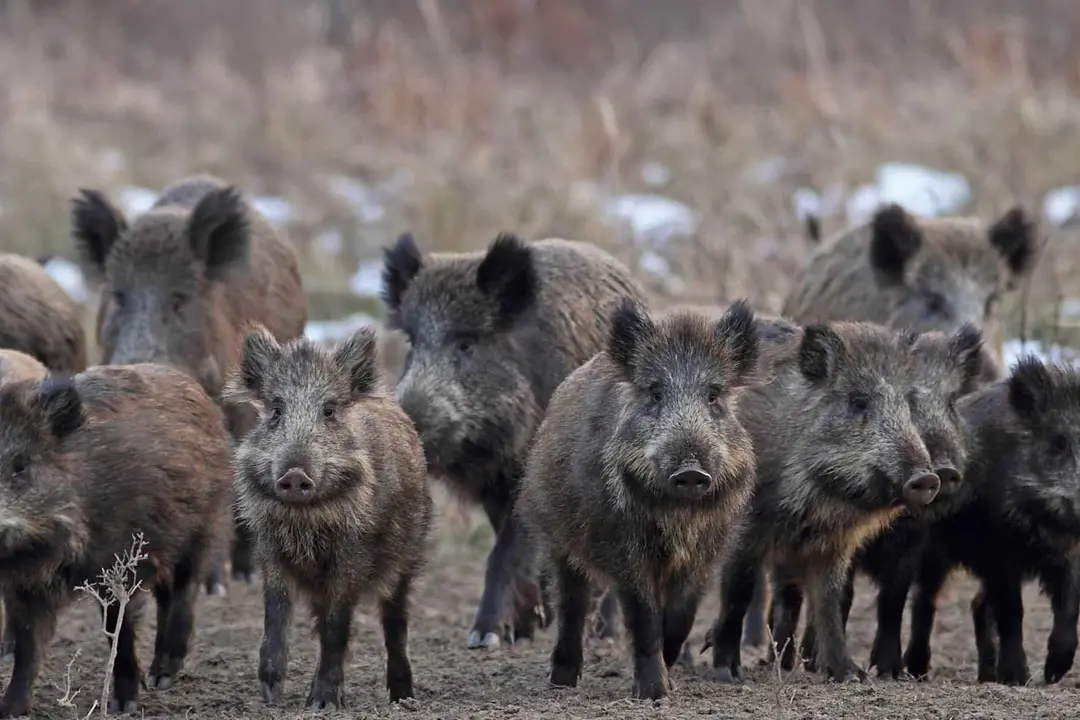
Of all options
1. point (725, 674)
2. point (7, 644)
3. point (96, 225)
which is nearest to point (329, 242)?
point (96, 225)

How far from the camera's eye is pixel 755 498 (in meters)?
8.25

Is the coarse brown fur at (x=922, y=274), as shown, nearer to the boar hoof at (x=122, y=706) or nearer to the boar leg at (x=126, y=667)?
the boar leg at (x=126, y=667)

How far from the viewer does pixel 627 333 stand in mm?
7809

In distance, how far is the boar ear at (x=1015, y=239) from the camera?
11453 mm

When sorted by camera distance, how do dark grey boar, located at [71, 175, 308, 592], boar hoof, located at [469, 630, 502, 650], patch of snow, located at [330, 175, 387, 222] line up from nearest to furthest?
1. boar hoof, located at [469, 630, 502, 650]
2. dark grey boar, located at [71, 175, 308, 592]
3. patch of snow, located at [330, 175, 387, 222]

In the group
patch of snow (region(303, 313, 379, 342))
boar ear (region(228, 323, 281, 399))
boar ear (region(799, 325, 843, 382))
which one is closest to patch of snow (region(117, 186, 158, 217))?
patch of snow (region(303, 313, 379, 342))

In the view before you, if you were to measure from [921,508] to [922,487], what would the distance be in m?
0.67

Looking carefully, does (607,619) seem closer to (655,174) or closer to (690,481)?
(690,481)

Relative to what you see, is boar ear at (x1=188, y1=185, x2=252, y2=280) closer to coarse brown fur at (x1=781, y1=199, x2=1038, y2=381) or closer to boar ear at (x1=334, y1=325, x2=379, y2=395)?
boar ear at (x1=334, y1=325, x2=379, y2=395)

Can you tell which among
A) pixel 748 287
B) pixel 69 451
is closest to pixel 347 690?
pixel 69 451

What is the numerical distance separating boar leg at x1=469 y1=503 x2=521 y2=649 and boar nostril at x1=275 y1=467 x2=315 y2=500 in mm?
2229

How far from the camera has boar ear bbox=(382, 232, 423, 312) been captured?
9930mm

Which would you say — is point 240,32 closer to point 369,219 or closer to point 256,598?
point 369,219

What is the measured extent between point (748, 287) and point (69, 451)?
289 inches
